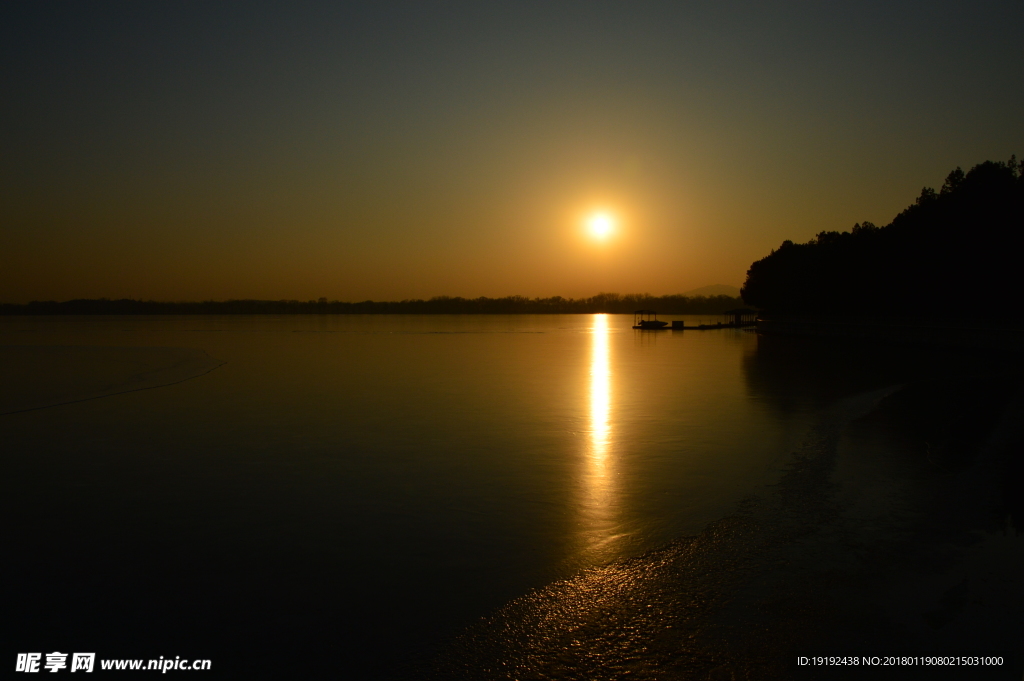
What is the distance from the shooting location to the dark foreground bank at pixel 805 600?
15.0 feet

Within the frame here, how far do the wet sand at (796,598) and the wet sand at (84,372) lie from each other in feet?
61.2

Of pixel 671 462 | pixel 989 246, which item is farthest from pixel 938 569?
pixel 989 246

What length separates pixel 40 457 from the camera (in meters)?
12.0

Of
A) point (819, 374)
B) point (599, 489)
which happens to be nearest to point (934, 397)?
point (819, 374)

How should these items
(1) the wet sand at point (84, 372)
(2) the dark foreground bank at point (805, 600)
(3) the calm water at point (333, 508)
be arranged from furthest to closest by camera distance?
(1) the wet sand at point (84, 372), (3) the calm water at point (333, 508), (2) the dark foreground bank at point (805, 600)

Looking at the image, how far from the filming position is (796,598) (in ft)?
18.1

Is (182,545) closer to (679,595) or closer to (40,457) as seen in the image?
(679,595)

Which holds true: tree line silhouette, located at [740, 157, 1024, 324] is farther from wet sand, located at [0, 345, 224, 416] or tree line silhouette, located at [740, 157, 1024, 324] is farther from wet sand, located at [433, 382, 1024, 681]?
wet sand, located at [0, 345, 224, 416]

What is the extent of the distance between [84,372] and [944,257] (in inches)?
2235

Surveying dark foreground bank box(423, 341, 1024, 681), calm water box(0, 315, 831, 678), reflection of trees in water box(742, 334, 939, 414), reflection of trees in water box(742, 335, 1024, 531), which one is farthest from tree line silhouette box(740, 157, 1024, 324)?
dark foreground bank box(423, 341, 1024, 681)

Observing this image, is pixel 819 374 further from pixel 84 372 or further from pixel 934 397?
pixel 84 372

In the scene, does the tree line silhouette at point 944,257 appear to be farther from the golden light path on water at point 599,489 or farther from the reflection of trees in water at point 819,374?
the golden light path on water at point 599,489

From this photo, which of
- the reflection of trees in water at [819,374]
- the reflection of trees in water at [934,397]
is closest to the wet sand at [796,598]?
the reflection of trees in water at [934,397]

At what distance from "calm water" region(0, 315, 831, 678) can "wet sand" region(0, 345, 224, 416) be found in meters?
2.68
